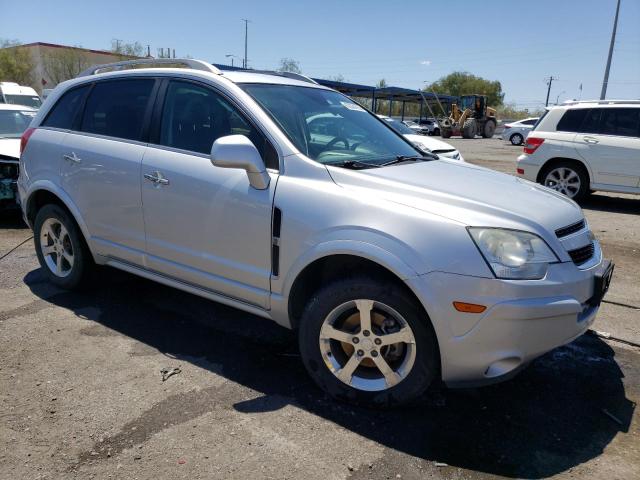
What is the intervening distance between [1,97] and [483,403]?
82.4 feet

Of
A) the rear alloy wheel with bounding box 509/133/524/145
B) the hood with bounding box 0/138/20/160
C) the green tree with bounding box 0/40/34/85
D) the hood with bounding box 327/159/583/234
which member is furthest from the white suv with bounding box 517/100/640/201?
the green tree with bounding box 0/40/34/85

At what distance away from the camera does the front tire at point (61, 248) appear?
14.1 feet

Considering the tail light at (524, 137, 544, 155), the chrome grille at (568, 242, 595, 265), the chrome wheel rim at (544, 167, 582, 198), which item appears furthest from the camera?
the tail light at (524, 137, 544, 155)

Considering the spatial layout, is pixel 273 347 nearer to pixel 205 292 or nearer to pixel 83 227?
pixel 205 292

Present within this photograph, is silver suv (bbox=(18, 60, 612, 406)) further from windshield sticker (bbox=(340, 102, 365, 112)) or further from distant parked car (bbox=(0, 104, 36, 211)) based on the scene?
distant parked car (bbox=(0, 104, 36, 211))

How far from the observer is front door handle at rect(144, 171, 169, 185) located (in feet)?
11.3

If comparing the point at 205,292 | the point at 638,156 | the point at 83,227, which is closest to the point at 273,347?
the point at 205,292

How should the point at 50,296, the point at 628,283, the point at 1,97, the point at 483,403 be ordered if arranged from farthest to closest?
1. the point at 1,97
2. the point at 628,283
3. the point at 50,296
4. the point at 483,403

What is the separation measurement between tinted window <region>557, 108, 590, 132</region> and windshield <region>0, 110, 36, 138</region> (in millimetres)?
8994

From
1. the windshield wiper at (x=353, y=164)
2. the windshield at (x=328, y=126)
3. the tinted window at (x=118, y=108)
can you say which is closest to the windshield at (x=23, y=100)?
the tinted window at (x=118, y=108)

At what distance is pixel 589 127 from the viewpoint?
8.93 metres

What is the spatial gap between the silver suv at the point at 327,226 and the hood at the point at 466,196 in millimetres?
14

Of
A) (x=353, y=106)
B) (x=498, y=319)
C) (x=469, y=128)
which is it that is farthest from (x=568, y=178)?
(x=469, y=128)

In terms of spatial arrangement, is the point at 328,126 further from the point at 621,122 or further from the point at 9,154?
the point at 621,122
